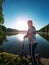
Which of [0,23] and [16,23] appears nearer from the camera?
[16,23]

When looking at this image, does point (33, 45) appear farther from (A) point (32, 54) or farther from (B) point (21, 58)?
(B) point (21, 58)

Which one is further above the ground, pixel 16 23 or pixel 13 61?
pixel 16 23

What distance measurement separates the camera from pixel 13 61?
5.48 meters

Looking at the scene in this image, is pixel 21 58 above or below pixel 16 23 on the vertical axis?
below

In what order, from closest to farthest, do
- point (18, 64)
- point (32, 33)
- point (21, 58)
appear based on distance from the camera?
point (32, 33)
point (18, 64)
point (21, 58)

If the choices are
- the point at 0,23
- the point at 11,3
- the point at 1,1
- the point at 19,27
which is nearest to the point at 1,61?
the point at 19,27

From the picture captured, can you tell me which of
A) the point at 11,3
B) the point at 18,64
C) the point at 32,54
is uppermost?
the point at 11,3

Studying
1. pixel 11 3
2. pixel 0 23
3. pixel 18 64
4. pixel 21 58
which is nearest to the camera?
pixel 18 64

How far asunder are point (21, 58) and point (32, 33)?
1279 millimetres

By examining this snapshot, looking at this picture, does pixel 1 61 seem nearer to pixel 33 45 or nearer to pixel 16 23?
pixel 33 45

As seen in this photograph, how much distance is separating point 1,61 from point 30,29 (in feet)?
4.74

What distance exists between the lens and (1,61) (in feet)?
17.8

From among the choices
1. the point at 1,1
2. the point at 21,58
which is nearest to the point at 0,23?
the point at 1,1

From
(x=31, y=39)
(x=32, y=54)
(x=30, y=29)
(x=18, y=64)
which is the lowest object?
(x=18, y=64)
